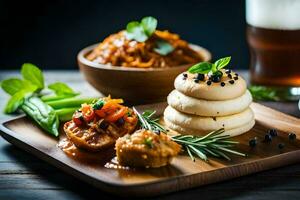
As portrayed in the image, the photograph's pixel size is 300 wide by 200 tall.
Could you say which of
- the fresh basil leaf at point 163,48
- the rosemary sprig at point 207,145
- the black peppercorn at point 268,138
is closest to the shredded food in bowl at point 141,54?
the fresh basil leaf at point 163,48

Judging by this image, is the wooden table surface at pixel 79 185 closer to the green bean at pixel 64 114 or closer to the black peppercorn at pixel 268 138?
the black peppercorn at pixel 268 138

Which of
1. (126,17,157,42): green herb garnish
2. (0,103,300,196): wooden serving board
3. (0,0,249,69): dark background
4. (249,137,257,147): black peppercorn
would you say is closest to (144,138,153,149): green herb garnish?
(0,103,300,196): wooden serving board

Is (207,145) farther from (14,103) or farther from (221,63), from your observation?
(14,103)

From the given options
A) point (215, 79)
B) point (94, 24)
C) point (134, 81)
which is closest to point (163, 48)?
point (134, 81)

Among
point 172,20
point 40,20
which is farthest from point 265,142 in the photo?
point 40,20

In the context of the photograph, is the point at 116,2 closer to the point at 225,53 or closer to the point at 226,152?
the point at 225,53

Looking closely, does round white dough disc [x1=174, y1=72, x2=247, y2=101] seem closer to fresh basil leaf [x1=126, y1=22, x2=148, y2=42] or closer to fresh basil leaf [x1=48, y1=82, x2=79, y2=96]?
fresh basil leaf [x1=126, y1=22, x2=148, y2=42]

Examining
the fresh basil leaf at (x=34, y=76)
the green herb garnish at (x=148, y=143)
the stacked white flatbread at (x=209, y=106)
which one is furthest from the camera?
the fresh basil leaf at (x=34, y=76)
